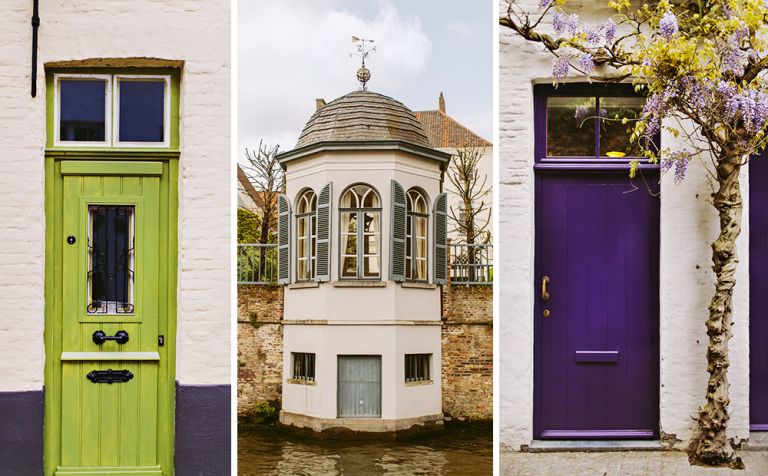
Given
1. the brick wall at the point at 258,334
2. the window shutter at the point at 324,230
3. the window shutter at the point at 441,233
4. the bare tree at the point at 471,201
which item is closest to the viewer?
the window shutter at the point at 324,230

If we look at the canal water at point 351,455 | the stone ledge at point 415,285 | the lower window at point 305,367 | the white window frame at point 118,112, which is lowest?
the canal water at point 351,455

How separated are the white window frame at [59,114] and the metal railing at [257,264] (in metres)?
4.12

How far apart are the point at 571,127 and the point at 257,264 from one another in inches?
238

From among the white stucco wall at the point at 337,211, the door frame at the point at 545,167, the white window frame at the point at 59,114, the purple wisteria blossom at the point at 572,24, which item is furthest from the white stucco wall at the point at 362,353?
the purple wisteria blossom at the point at 572,24

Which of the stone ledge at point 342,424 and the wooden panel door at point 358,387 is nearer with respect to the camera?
the stone ledge at point 342,424

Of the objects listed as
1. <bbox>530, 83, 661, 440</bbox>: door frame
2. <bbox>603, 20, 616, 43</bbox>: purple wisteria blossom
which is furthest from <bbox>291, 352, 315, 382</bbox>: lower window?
<bbox>603, 20, 616, 43</bbox>: purple wisteria blossom

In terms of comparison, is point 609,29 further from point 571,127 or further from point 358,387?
point 358,387

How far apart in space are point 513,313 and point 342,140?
4.57 metres

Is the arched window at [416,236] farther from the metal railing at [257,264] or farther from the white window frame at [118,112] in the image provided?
the white window frame at [118,112]

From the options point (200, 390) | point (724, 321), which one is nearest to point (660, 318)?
point (724, 321)

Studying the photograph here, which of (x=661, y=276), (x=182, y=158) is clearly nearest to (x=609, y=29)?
(x=661, y=276)

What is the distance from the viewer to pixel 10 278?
4.57 metres

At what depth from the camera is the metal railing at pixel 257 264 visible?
9.43 metres

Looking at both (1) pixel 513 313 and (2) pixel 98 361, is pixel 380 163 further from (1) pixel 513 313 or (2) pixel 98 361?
(2) pixel 98 361
